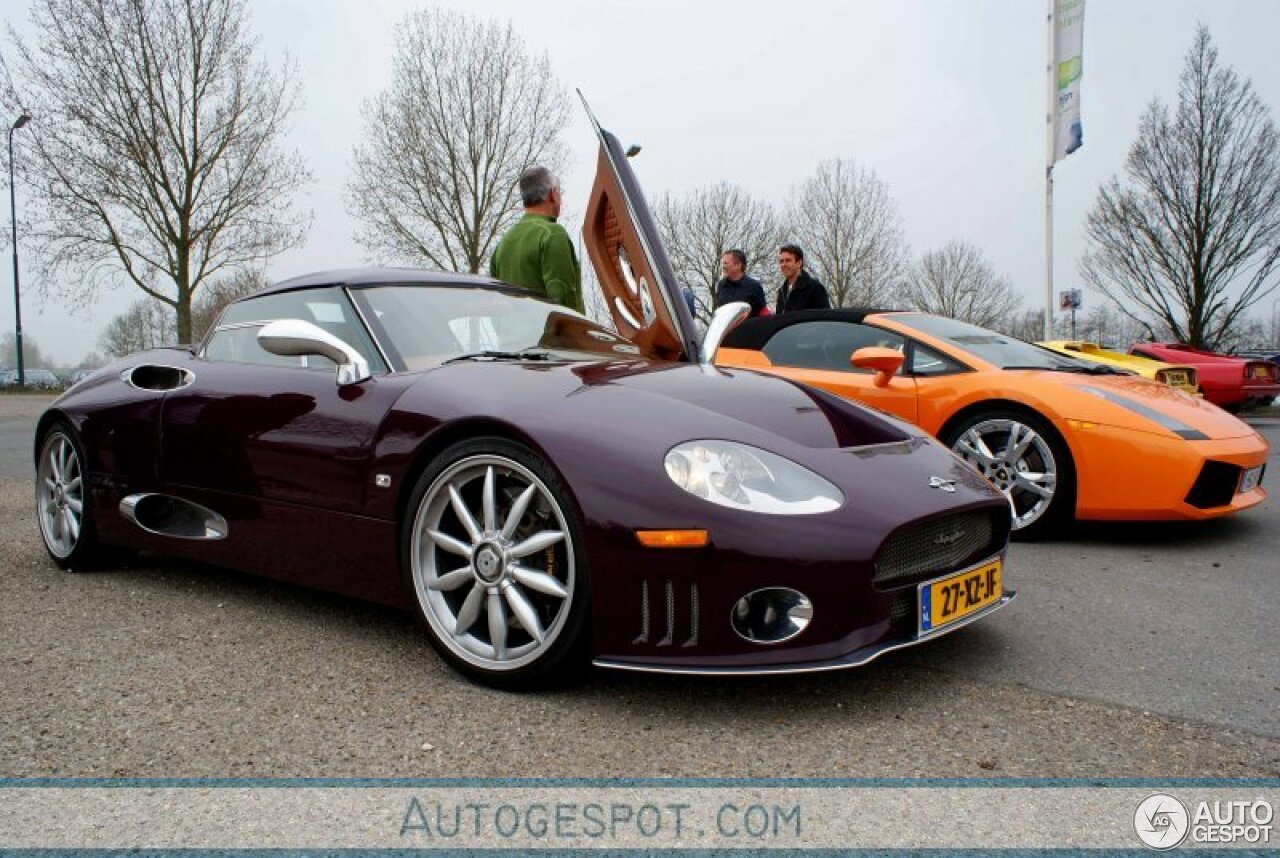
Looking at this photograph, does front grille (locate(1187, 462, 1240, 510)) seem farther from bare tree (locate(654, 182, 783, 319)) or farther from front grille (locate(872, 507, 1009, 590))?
bare tree (locate(654, 182, 783, 319))

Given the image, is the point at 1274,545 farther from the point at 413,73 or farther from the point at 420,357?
the point at 413,73

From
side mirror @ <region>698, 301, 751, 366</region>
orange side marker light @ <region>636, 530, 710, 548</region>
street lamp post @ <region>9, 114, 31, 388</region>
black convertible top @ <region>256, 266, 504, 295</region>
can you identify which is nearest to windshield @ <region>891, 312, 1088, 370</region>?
side mirror @ <region>698, 301, 751, 366</region>

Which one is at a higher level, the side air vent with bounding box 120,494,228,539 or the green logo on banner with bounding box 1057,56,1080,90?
the green logo on banner with bounding box 1057,56,1080,90

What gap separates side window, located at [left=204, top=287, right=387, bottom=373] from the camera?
308cm

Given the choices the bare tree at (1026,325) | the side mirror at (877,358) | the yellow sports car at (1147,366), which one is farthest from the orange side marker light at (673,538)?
the bare tree at (1026,325)

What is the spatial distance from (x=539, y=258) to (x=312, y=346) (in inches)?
77.5

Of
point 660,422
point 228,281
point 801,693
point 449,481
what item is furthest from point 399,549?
point 228,281

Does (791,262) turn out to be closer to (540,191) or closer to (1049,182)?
(540,191)

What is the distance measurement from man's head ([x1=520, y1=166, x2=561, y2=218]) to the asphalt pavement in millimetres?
2390

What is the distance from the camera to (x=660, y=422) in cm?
242

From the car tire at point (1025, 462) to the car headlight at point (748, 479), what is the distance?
2.27 m

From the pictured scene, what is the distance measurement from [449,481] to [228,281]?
4165 centimetres

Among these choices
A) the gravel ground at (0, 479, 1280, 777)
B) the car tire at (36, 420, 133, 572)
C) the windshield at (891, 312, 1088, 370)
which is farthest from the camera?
the windshield at (891, 312, 1088, 370)

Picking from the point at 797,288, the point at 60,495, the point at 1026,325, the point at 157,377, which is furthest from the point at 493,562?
the point at 1026,325
